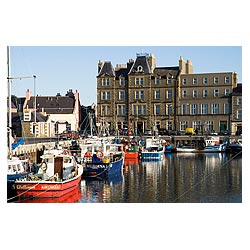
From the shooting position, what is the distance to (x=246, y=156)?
16.3 metres

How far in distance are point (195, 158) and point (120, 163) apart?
10163 millimetres

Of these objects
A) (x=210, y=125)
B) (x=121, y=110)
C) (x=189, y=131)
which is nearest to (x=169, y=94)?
(x=121, y=110)

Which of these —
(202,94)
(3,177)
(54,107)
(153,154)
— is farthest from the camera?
(54,107)

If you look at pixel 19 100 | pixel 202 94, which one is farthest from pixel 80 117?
pixel 202 94

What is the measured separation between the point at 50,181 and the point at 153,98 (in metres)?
28.7

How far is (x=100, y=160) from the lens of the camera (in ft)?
81.0

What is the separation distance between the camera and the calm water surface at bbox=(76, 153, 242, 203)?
19.0 meters

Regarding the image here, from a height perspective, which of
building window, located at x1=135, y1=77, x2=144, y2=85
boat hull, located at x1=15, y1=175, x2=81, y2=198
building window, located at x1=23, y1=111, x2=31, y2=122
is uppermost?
building window, located at x1=135, y1=77, x2=144, y2=85

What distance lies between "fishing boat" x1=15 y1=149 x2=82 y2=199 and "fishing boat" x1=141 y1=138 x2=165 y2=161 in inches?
533

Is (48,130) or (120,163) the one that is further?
(48,130)

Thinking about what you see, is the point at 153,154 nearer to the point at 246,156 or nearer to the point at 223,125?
the point at 223,125

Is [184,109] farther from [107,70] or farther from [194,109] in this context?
[107,70]

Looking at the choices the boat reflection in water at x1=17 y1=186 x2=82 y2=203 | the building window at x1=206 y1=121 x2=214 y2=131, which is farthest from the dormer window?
the boat reflection in water at x1=17 y1=186 x2=82 y2=203

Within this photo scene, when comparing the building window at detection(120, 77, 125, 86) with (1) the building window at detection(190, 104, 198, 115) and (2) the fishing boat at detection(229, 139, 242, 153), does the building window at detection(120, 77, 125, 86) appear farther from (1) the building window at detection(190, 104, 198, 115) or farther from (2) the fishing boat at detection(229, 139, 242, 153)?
(2) the fishing boat at detection(229, 139, 242, 153)
